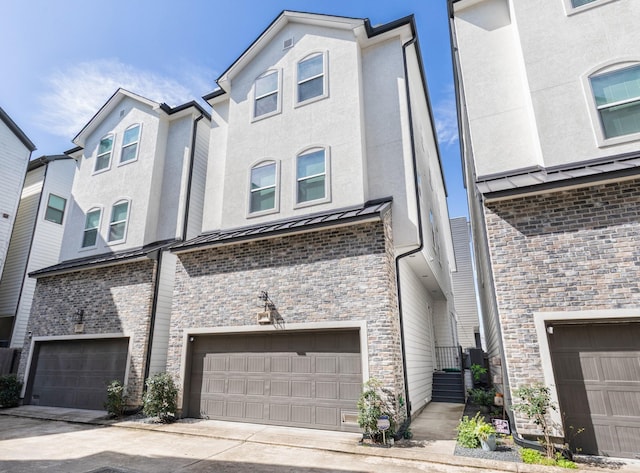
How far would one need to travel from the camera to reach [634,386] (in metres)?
6.08

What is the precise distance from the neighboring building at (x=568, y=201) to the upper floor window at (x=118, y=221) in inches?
473

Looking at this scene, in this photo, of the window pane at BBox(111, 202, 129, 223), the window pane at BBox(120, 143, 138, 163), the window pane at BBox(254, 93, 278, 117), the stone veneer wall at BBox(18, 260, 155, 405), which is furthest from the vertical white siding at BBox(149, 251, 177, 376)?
the window pane at BBox(254, 93, 278, 117)

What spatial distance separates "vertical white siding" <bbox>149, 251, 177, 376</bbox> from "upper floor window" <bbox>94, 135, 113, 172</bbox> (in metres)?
5.78

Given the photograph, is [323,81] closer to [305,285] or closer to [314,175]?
[314,175]

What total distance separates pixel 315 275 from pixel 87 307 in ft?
28.4

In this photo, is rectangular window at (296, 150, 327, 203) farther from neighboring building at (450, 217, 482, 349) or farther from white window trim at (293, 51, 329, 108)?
neighboring building at (450, 217, 482, 349)

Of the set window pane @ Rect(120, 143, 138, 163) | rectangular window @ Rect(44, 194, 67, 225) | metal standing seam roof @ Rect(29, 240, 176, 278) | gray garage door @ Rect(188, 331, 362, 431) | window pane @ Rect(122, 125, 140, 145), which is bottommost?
gray garage door @ Rect(188, 331, 362, 431)

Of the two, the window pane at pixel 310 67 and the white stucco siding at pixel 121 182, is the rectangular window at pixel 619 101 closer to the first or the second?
the window pane at pixel 310 67

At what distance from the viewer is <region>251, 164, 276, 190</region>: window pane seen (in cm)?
1098

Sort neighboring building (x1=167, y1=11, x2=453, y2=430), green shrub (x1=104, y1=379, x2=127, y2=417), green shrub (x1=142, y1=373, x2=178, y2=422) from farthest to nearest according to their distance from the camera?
green shrub (x1=104, y1=379, x2=127, y2=417) → green shrub (x1=142, y1=373, x2=178, y2=422) → neighboring building (x1=167, y1=11, x2=453, y2=430)

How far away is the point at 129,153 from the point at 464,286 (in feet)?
65.5

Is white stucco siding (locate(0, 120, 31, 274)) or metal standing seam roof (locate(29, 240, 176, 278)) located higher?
white stucco siding (locate(0, 120, 31, 274))

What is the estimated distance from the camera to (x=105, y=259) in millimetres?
12297

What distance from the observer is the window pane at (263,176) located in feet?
36.0
